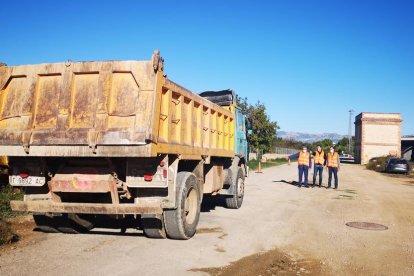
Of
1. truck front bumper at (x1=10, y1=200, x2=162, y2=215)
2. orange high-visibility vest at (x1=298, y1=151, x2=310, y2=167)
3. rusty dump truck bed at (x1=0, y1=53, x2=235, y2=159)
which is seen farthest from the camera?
orange high-visibility vest at (x1=298, y1=151, x2=310, y2=167)

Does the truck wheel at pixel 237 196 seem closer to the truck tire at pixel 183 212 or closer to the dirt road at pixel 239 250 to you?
the dirt road at pixel 239 250

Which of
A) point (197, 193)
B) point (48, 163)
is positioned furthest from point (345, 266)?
point (48, 163)

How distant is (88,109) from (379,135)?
5765cm

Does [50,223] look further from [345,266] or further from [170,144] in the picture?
[345,266]

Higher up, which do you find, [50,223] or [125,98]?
[125,98]

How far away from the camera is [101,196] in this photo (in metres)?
6.33

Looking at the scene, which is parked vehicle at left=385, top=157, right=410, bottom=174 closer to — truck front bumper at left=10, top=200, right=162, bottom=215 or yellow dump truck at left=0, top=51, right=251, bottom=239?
yellow dump truck at left=0, top=51, right=251, bottom=239

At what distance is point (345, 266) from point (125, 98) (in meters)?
3.89

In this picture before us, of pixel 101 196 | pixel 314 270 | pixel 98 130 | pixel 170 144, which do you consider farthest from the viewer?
pixel 101 196

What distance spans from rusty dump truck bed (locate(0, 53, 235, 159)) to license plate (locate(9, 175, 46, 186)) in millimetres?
481

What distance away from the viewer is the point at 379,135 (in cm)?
5653

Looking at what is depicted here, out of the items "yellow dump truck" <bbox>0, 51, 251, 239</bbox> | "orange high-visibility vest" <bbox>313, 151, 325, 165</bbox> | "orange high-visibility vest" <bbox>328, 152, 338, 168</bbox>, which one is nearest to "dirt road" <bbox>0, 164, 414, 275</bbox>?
"yellow dump truck" <bbox>0, 51, 251, 239</bbox>

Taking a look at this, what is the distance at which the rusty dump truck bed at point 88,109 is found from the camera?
17.7 ft

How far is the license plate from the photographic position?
595cm
